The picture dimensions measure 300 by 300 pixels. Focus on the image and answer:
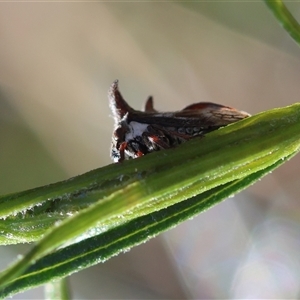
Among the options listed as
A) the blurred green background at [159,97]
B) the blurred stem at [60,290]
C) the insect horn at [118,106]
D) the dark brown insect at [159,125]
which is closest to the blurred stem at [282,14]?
the dark brown insect at [159,125]

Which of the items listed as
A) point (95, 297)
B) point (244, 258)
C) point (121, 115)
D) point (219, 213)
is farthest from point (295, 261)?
point (121, 115)

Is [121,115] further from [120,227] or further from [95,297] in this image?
[95,297]

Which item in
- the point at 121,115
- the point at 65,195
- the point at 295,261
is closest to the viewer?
the point at 65,195

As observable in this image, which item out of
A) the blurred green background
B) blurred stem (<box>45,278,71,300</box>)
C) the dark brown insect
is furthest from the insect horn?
the blurred green background

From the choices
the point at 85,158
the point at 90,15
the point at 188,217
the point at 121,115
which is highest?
the point at 90,15

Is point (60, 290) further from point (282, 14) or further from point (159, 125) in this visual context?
point (282, 14)
